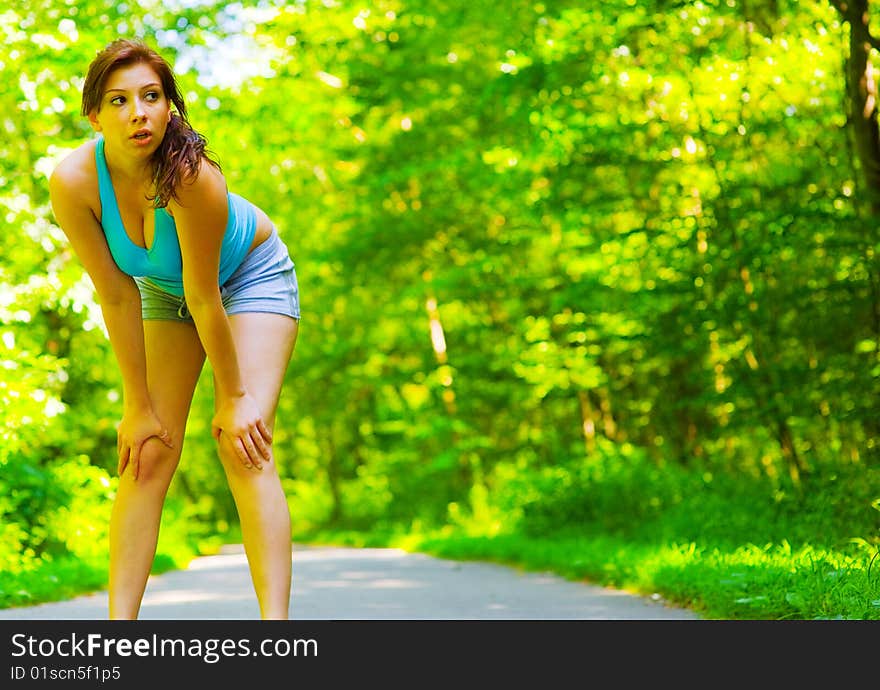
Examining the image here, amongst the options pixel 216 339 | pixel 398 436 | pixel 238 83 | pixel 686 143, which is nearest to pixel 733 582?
A: pixel 216 339

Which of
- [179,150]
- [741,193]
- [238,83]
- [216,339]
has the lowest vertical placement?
[216,339]

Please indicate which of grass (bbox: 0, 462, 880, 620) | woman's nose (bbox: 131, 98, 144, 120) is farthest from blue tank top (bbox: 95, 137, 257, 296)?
grass (bbox: 0, 462, 880, 620)

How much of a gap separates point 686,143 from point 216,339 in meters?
8.40

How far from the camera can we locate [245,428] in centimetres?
340

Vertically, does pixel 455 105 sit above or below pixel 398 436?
above

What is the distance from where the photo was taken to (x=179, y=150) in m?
3.22

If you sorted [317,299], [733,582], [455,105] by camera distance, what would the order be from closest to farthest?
[733,582] < [455,105] < [317,299]

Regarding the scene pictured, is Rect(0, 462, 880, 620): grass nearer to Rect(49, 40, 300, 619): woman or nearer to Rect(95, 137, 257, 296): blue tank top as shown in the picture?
Rect(49, 40, 300, 619): woman

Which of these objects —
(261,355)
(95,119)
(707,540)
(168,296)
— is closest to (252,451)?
(261,355)

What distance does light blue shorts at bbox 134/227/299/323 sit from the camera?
3.56 metres

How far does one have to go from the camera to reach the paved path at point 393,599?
636 cm

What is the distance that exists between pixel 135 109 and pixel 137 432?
938 mm

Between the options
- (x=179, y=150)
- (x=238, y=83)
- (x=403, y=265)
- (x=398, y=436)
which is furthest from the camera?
(x=398, y=436)
